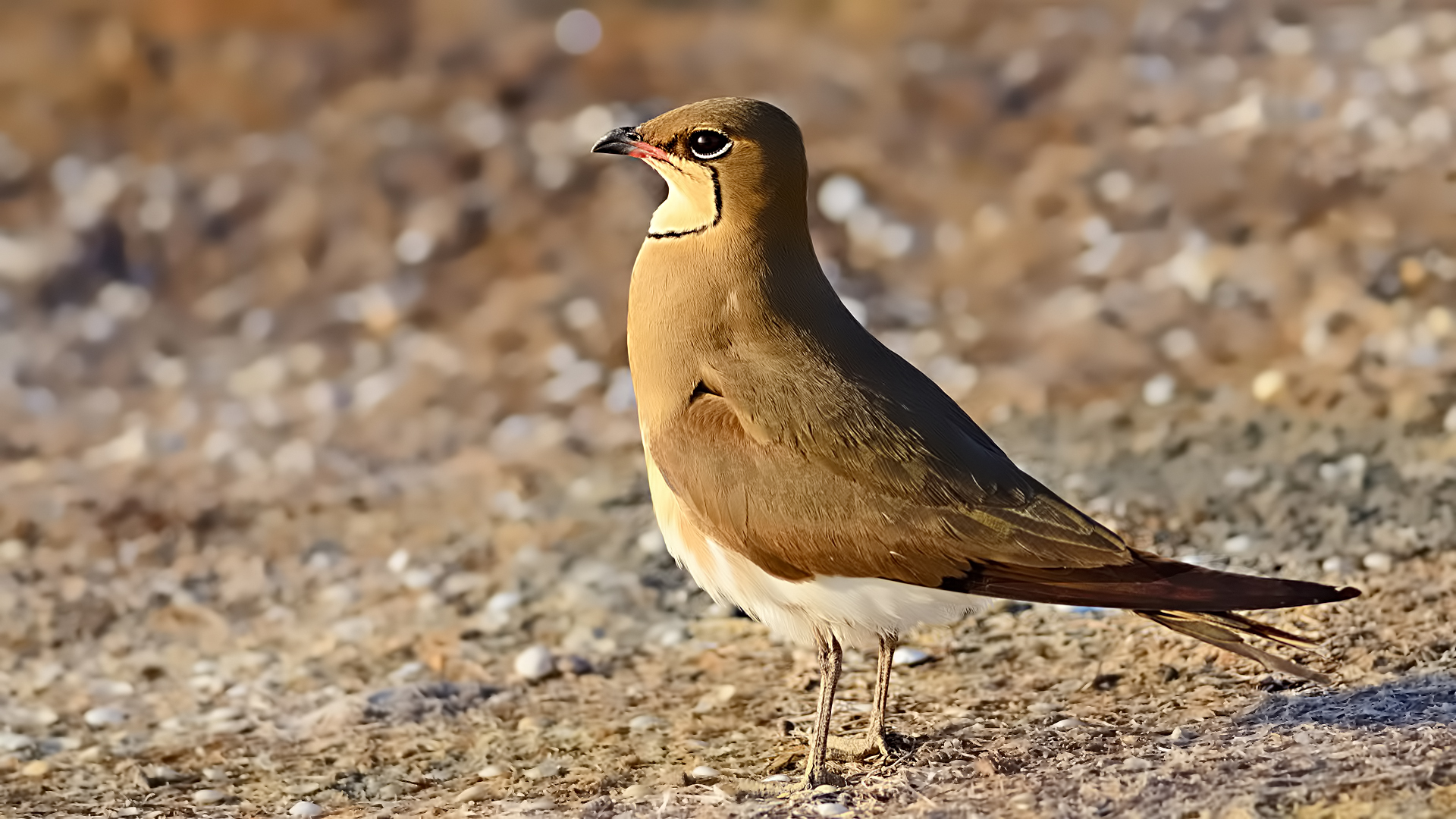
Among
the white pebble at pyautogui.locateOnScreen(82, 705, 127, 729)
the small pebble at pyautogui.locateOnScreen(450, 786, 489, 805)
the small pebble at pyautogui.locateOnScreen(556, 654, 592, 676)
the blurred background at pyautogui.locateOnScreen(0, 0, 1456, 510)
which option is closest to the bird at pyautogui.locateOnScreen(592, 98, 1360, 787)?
the small pebble at pyautogui.locateOnScreen(450, 786, 489, 805)

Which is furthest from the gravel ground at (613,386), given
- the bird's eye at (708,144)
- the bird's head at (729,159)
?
the bird's eye at (708,144)

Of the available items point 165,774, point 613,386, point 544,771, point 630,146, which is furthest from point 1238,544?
point 165,774

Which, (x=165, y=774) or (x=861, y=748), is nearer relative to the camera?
(x=861, y=748)

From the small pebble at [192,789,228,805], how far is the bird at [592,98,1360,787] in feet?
5.32

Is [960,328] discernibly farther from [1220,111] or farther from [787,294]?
[787,294]

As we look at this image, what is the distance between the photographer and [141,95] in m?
11.9

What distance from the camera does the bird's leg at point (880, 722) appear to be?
478cm

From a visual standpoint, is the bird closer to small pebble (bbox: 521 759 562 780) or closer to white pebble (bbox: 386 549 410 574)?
small pebble (bbox: 521 759 562 780)

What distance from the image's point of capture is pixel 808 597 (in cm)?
444

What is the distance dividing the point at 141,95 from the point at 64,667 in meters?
6.43

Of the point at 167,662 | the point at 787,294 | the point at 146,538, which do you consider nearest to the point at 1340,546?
the point at 787,294

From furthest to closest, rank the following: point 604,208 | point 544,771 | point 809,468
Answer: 1. point 604,208
2. point 544,771
3. point 809,468

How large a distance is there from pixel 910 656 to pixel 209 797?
2.24m

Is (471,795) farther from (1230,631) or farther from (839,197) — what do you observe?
(839,197)
